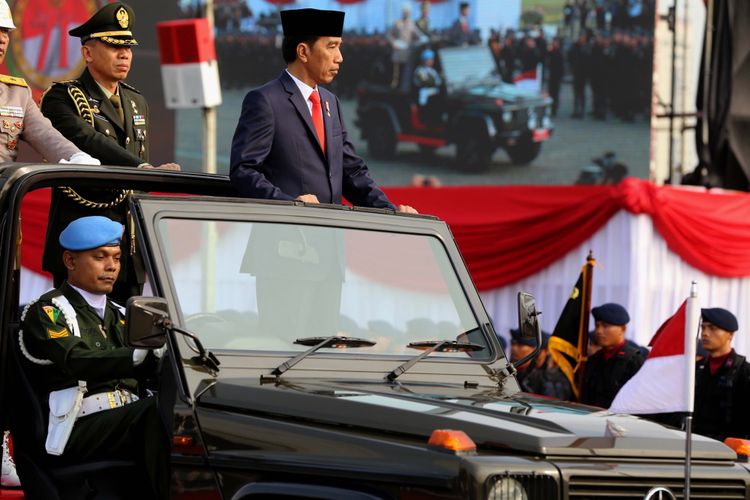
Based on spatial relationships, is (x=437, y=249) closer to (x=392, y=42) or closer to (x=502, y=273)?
(x=502, y=273)

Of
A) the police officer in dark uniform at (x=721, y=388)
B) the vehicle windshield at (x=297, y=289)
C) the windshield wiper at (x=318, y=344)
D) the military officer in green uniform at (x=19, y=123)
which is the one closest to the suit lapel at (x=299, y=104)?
the vehicle windshield at (x=297, y=289)

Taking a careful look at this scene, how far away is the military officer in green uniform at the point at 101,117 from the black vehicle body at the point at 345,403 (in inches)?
19.6

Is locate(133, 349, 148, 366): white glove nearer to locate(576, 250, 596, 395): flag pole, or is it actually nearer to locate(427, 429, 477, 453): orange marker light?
locate(427, 429, 477, 453): orange marker light

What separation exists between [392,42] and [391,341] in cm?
1728

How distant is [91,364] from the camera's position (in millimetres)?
5023

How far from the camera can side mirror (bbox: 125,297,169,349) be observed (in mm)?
4637

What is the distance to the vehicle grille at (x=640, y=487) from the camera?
4.20m

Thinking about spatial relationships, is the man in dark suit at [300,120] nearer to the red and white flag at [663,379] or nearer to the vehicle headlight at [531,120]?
the red and white flag at [663,379]

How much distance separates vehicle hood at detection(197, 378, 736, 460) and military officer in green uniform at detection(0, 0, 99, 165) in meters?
1.82

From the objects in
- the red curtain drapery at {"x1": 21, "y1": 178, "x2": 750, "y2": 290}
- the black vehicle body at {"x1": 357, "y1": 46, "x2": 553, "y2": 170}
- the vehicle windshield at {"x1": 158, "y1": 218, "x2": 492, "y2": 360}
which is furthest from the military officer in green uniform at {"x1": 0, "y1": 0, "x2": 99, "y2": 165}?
the black vehicle body at {"x1": 357, "y1": 46, "x2": 553, "y2": 170}

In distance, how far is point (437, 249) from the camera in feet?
19.0

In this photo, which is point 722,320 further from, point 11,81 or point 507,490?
point 507,490

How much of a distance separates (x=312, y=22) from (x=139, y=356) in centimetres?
183

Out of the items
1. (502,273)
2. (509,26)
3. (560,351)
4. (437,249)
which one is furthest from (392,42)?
(437,249)
